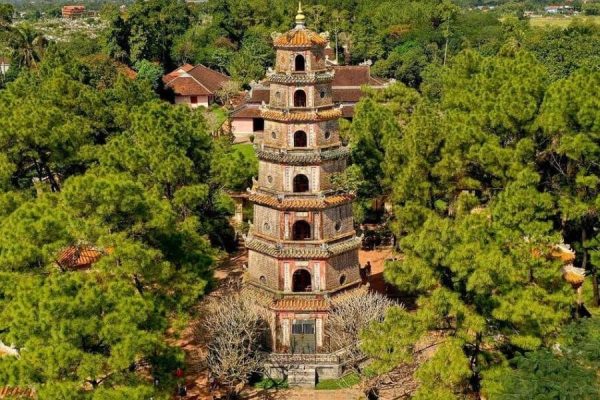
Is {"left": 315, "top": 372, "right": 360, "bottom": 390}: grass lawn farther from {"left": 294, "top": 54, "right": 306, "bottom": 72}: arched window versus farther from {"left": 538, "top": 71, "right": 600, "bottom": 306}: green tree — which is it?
{"left": 294, "top": 54, "right": 306, "bottom": 72}: arched window

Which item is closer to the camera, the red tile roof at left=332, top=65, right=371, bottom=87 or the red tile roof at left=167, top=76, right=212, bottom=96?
the red tile roof at left=332, top=65, right=371, bottom=87

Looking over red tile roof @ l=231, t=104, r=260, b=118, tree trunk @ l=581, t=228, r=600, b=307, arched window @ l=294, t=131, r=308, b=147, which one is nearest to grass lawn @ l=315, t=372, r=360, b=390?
Answer: arched window @ l=294, t=131, r=308, b=147

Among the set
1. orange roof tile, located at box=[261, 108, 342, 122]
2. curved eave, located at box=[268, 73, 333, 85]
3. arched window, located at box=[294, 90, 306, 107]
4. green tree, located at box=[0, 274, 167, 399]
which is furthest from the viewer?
arched window, located at box=[294, 90, 306, 107]

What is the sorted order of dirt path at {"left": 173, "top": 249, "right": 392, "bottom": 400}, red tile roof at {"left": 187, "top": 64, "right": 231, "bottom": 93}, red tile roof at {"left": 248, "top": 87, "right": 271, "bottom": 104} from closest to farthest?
dirt path at {"left": 173, "top": 249, "right": 392, "bottom": 400} < red tile roof at {"left": 248, "top": 87, "right": 271, "bottom": 104} < red tile roof at {"left": 187, "top": 64, "right": 231, "bottom": 93}

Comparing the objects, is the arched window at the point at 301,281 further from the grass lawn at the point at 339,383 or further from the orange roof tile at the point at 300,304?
the grass lawn at the point at 339,383

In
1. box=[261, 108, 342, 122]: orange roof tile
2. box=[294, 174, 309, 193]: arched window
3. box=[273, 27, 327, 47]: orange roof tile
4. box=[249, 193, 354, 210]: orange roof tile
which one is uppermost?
box=[273, 27, 327, 47]: orange roof tile

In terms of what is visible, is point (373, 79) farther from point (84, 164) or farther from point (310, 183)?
point (310, 183)
